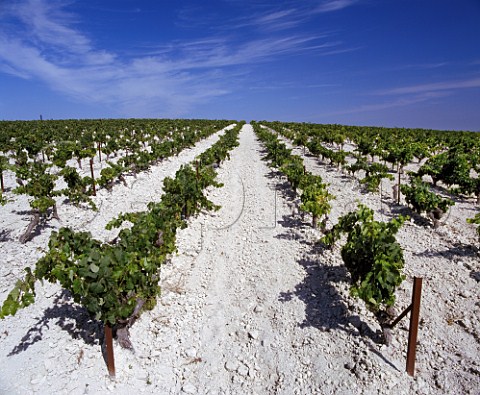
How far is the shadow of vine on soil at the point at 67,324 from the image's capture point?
17.7 feet

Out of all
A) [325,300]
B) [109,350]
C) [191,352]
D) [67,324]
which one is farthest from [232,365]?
[67,324]

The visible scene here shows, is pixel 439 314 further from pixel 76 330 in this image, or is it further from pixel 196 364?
pixel 76 330

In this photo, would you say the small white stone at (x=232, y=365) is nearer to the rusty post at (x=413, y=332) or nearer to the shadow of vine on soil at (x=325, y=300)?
the shadow of vine on soil at (x=325, y=300)

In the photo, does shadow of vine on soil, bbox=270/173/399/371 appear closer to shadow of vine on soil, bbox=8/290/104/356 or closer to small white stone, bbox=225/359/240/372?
small white stone, bbox=225/359/240/372

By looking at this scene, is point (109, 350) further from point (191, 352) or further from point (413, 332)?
point (413, 332)

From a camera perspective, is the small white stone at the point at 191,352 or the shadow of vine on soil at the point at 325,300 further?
the shadow of vine on soil at the point at 325,300

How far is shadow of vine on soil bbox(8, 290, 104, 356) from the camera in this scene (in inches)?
212

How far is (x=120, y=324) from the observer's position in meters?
→ 5.19

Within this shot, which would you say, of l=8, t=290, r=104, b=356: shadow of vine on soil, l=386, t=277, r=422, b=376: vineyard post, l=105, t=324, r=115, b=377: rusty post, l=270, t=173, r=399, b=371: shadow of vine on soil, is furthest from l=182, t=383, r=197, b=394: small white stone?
l=386, t=277, r=422, b=376: vineyard post

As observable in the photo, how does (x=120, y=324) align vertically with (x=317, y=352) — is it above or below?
above

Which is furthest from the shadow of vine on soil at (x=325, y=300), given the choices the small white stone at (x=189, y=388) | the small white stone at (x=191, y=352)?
the small white stone at (x=189, y=388)

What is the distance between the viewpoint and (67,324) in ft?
18.8

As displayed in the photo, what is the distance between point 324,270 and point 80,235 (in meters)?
5.21

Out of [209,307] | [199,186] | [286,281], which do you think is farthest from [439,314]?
[199,186]
